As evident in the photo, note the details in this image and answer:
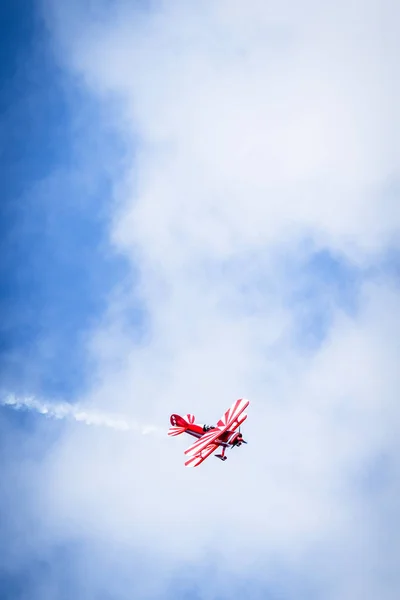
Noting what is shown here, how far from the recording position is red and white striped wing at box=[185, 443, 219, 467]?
262 ft

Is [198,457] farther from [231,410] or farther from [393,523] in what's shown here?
[393,523]

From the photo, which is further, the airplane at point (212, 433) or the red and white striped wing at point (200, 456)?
the airplane at point (212, 433)

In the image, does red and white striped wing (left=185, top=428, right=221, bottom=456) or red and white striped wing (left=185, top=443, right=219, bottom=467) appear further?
red and white striped wing (left=185, top=428, right=221, bottom=456)

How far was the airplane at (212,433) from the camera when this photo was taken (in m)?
82.8

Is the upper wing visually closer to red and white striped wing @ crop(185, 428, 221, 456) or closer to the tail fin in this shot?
red and white striped wing @ crop(185, 428, 221, 456)

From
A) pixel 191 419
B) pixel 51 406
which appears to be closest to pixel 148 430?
pixel 191 419

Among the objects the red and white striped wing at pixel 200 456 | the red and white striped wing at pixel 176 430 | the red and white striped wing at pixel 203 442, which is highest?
the red and white striped wing at pixel 176 430

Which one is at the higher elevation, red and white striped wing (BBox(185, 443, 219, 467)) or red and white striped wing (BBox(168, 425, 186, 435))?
red and white striped wing (BBox(168, 425, 186, 435))

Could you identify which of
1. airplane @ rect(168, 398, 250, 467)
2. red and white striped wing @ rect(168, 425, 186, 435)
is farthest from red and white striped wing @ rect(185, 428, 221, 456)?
red and white striped wing @ rect(168, 425, 186, 435)

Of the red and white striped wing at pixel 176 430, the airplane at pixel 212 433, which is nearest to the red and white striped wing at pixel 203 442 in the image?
the airplane at pixel 212 433

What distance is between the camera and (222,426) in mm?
89312

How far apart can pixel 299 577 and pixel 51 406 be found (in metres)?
131

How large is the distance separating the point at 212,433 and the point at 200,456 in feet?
20.8

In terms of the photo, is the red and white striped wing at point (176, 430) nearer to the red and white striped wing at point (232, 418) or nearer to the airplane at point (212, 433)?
the airplane at point (212, 433)
